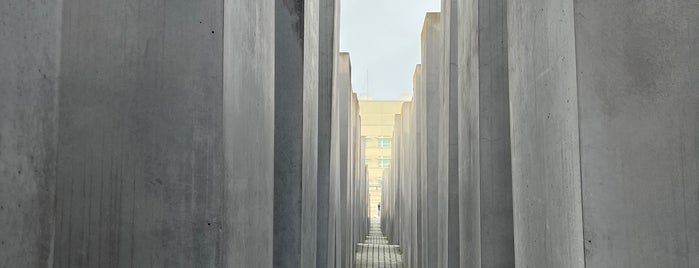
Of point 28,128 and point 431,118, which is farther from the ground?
point 431,118

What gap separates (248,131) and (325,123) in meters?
3.82

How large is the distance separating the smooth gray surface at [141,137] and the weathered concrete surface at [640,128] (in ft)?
4.46

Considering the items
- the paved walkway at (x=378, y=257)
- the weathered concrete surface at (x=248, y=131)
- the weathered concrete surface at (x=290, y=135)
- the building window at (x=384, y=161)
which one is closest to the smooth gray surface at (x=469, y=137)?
the weathered concrete surface at (x=290, y=135)

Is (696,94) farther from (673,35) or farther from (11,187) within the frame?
(11,187)

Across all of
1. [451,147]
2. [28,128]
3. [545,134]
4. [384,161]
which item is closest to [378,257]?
[451,147]

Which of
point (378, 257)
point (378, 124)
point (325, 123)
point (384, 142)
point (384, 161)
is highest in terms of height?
point (378, 124)

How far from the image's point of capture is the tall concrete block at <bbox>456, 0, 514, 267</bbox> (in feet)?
14.6

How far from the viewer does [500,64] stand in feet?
15.4

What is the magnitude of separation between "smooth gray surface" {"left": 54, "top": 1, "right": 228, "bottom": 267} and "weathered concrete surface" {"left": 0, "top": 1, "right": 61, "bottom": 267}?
2.47ft

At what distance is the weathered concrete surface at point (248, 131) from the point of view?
263 cm

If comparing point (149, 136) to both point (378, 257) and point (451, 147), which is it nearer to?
point (451, 147)

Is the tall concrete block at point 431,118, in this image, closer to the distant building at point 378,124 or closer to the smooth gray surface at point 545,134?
the smooth gray surface at point 545,134

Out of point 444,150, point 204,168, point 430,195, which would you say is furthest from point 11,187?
point 430,195

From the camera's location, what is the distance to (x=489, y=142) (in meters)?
4.61
